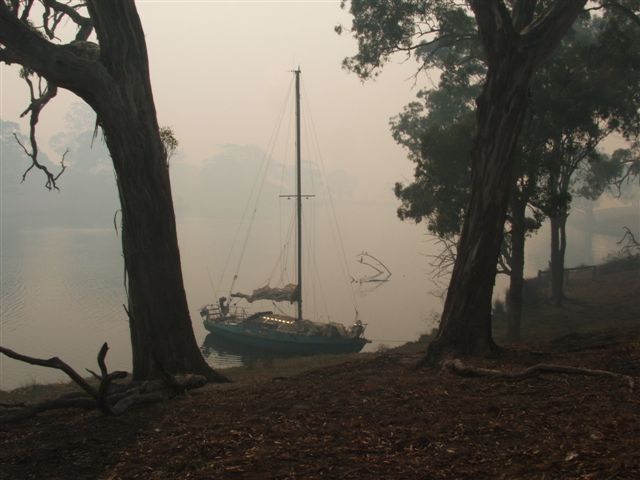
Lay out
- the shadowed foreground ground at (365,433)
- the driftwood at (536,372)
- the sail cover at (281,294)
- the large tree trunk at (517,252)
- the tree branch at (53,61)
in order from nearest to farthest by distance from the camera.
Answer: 1. the shadowed foreground ground at (365,433)
2. the driftwood at (536,372)
3. the tree branch at (53,61)
4. the large tree trunk at (517,252)
5. the sail cover at (281,294)

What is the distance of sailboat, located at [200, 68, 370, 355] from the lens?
2984 centimetres

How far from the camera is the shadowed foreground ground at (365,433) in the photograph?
4.48 meters

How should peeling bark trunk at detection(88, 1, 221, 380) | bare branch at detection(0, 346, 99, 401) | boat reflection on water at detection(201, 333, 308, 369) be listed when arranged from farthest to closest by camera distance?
boat reflection on water at detection(201, 333, 308, 369), peeling bark trunk at detection(88, 1, 221, 380), bare branch at detection(0, 346, 99, 401)

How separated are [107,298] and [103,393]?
39.7 metres

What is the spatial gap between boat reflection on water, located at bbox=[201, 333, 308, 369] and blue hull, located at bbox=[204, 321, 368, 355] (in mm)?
161

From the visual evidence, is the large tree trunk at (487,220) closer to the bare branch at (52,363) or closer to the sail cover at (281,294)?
the bare branch at (52,363)

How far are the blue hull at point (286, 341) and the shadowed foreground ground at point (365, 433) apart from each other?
73.3 feet

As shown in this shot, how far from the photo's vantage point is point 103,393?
6293mm

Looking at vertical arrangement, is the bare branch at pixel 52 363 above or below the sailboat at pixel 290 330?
above

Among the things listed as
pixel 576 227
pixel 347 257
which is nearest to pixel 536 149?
pixel 347 257

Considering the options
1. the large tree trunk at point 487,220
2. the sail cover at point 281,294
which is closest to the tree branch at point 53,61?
the large tree trunk at point 487,220

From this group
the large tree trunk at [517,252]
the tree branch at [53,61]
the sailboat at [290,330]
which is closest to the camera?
the tree branch at [53,61]

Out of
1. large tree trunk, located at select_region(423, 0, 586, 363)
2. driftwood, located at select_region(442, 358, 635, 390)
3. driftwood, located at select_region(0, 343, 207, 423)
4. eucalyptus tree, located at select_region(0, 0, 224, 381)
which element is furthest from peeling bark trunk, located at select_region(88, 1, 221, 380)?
driftwood, located at select_region(442, 358, 635, 390)

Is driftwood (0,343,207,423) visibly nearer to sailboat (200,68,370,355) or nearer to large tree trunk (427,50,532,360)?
large tree trunk (427,50,532,360)
